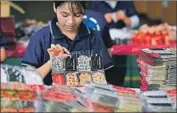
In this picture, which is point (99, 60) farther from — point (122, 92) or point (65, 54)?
point (122, 92)

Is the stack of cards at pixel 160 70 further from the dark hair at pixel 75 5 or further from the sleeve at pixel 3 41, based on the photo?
the sleeve at pixel 3 41

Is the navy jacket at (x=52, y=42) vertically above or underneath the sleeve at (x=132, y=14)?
underneath

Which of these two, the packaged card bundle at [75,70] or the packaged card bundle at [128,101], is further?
the packaged card bundle at [75,70]

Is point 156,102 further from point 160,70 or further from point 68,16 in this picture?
point 68,16

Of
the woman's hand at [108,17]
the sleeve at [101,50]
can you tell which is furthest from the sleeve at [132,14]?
the sleeve at [101,50]

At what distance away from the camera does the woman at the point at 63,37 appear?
119 inches

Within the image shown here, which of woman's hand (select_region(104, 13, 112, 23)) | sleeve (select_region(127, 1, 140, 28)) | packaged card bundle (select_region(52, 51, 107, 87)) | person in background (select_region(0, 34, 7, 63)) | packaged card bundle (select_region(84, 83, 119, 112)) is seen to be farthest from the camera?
sleeve (select_region(127, 1, 140, 28))

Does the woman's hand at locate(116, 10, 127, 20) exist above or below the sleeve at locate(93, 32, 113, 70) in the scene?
above

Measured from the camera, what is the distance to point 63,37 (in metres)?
3.13

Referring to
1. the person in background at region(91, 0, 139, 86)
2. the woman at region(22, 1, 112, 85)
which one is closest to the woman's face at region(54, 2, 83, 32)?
the woman at region(22, 1, 112, 85)

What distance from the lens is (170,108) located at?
6.30ft

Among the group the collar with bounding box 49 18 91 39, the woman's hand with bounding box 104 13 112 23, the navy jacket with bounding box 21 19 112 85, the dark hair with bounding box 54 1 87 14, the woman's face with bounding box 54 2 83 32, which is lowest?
the navy jacket with bounding box 21 19 112 85

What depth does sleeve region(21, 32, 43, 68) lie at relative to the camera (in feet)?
9.82

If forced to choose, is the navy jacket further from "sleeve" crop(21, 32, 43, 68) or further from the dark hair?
the dark hair
